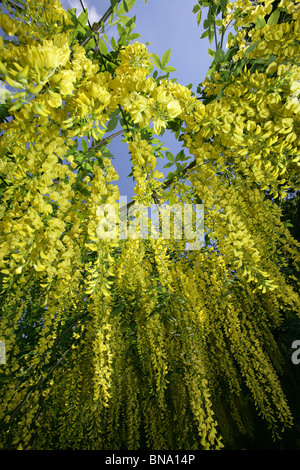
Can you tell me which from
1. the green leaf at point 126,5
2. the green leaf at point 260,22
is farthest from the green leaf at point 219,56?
the green leaf at point 126,5

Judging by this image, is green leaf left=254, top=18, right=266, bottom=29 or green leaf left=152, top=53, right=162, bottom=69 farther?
green leaf left=152, top=53, right=162, bottom=69

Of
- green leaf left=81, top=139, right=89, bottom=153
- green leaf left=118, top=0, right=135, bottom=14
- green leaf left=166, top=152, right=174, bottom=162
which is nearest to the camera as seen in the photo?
green leaf left=118, top=0, right=135, bottom=14

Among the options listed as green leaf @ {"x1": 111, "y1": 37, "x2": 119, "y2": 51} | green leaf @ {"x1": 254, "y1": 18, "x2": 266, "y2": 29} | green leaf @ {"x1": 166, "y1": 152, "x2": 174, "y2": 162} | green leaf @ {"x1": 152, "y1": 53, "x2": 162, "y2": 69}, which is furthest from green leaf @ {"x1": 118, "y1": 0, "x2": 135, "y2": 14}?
green leaf @ {"x1": 166, "y1": 152, "x2": 174, "y2": 162}

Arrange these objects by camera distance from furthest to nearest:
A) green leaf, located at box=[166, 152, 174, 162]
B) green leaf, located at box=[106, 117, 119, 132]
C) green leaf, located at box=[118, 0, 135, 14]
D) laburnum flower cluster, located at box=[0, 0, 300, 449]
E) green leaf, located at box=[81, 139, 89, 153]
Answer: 1. green leaf, located at box=[166, 152, 174, 162]
2. green leaf, located at box=[81, 139, 89, 153]
3. green leaf, located at box=[106, 117, 119, 132]
4. green leaf, located at box=[118, 0, 135, 14]
5. laburnum flower cluster, located at box=[0, 0, 300, 449]

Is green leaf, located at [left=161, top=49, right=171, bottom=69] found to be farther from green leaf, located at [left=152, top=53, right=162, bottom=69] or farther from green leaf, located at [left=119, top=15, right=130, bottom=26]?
green leaf, located at [left=119, top=15, right=130, bottom=26]

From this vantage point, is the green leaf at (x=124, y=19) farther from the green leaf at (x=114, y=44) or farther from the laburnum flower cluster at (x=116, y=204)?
the laburnum flower cluster at (x=116, y=204)

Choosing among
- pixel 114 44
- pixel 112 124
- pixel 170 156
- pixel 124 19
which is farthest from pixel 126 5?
pixel 170 156

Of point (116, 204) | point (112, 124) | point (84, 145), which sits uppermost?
point (84, 145)

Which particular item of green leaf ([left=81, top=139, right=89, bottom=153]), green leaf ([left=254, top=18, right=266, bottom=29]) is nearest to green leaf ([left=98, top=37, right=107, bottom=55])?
green leaf ([left=81, top=139, right=89, bottom=153])

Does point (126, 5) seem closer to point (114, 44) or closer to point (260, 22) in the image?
point (114, 44)

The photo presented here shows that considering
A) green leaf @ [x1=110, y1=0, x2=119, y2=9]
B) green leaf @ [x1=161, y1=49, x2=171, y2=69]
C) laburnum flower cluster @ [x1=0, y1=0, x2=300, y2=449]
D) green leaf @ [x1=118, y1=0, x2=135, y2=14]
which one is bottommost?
laburnum flower cluster @ [x1=0, y1=0, x2=300, y2=449]

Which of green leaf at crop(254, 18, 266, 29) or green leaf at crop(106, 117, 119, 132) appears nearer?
green leaf at crop(254, 18, 266, 29)

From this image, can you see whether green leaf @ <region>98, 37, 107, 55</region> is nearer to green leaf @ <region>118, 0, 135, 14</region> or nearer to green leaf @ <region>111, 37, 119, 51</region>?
green leaf @ <region>111, 37, 119, 51</region>

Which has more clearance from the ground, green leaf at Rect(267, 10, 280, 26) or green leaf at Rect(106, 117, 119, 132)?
green leaf at Rect(267, 10, 280, 26)
